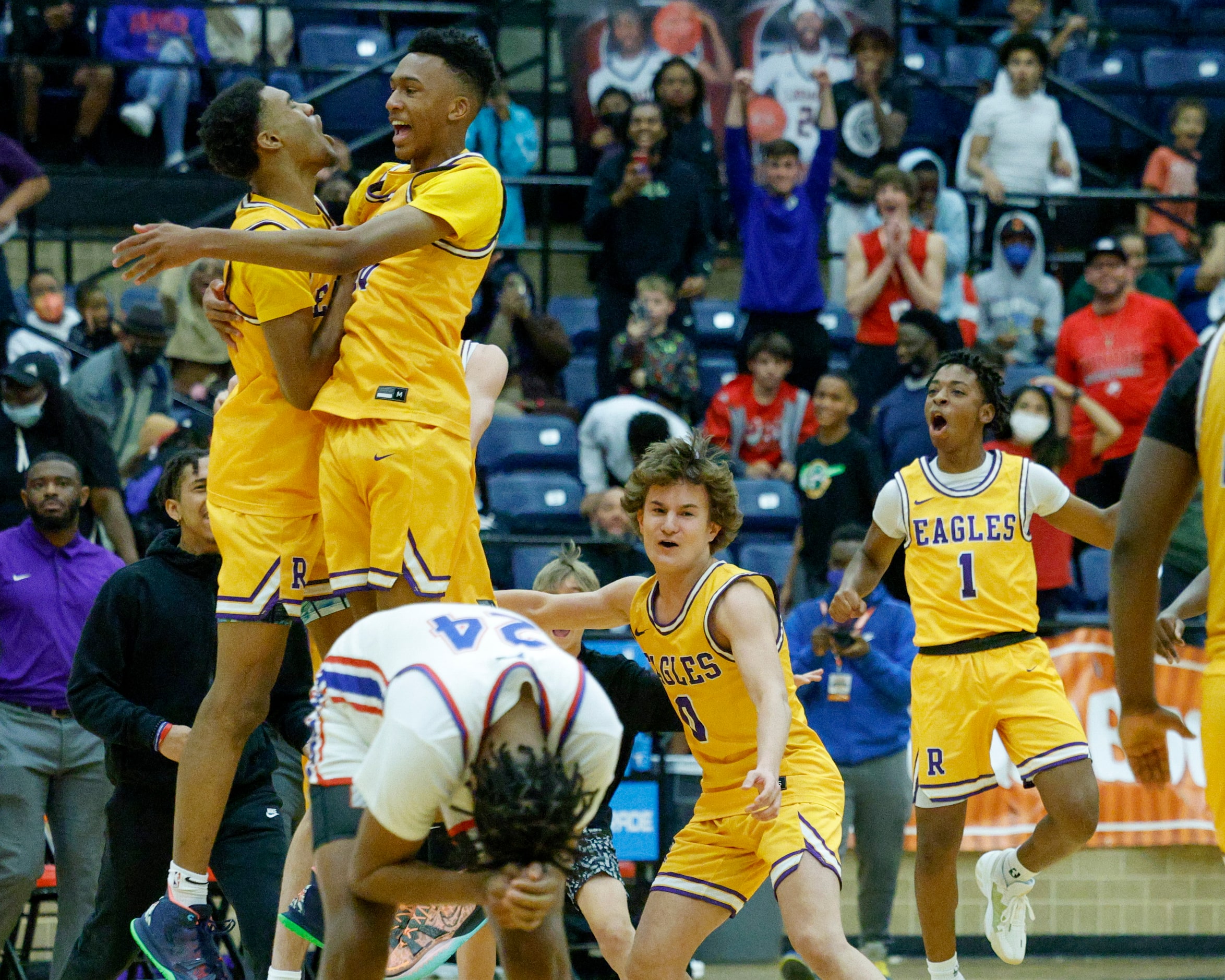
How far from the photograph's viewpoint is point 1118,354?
10.7m

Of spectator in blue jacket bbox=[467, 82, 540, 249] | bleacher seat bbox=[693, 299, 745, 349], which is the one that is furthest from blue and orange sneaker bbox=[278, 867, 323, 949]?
bleacher seat bbox=[693, 299, 745, 349]

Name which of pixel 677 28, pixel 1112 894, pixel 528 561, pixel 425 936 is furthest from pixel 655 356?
pixel 425 936

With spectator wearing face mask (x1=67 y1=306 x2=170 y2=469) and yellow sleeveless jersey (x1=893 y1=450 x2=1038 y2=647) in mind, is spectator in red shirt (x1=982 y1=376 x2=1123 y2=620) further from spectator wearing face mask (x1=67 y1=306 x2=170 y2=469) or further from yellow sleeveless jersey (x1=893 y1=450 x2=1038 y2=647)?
spectator wearing face mask (x1=67 y1=306 x2=170 y2=469)

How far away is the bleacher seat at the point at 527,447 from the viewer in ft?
33.9

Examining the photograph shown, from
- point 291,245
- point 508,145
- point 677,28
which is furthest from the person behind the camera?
point 677,28

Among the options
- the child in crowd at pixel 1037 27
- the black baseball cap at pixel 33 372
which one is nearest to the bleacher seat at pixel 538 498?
the black baseball cap at pixel 33 372

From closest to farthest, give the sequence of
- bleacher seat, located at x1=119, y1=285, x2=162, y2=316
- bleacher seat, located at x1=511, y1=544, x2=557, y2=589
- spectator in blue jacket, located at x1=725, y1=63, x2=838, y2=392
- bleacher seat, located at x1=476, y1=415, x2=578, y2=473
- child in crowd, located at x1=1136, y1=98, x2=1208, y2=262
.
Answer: bleacher seat, located at x1=511, y1=544, x2=557, y2=589, bleacher seat, located at x1=476, y1=415, x2=578, y2=473, spectator in blue jacket, located at x1=725, y1=63, x2=838, y2=392, bleacher seat, located at x1=119, y1=285, x2=162, y2=316, child in crowd, located at x1=1136, y1=98, x2=1208, y2=262

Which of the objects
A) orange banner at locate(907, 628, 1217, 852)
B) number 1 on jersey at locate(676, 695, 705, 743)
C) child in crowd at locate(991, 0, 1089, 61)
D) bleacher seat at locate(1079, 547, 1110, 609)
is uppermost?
child in crowd at locate(991, 0, 1089, 61)

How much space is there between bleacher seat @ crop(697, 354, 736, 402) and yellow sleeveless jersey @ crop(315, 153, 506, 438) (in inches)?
242

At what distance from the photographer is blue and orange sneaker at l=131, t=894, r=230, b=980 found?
511 centimetres

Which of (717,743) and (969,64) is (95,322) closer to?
(717,743)

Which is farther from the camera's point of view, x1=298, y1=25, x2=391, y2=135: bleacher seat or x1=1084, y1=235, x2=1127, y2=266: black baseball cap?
x1=298, y1=25, x2=391, y2=135: bleacher seat

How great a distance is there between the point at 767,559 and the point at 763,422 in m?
0.97

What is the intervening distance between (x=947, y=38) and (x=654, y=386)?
19.9 feet
